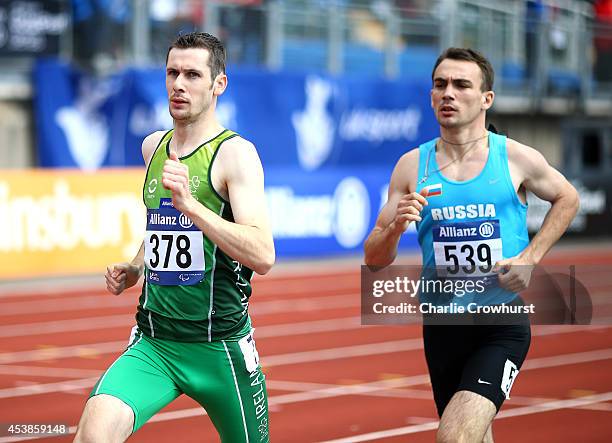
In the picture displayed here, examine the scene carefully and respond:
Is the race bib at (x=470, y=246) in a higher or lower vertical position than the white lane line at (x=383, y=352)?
higher

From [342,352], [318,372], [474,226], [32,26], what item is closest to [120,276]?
[474,226]

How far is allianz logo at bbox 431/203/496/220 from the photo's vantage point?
5.74 metres

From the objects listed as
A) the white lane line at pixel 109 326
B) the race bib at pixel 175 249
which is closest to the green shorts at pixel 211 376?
the race bib at pixel 175 249

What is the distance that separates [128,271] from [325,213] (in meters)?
14.9

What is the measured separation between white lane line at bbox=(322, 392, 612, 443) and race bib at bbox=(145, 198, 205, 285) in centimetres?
328

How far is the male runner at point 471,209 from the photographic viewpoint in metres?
5.63

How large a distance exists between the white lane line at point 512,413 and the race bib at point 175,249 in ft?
10.7

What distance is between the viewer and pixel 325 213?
20.1 meters

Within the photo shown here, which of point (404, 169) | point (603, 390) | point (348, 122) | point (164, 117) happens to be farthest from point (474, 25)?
point (404, 169)

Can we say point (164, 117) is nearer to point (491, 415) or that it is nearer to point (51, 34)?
point (51, 34)

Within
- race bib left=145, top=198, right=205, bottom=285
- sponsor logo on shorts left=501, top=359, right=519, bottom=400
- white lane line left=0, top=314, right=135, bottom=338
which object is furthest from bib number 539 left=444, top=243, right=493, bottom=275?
white lane line left=0, top=314, right=135, bottom=338

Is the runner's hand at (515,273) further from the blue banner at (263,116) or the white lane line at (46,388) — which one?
the blue banner at (263,116)

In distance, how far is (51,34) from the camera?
18359mm

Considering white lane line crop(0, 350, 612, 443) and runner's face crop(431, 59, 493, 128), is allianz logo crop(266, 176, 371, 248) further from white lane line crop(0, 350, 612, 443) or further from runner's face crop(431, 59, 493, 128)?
runner's face crop(431, 59, 493, 128)
